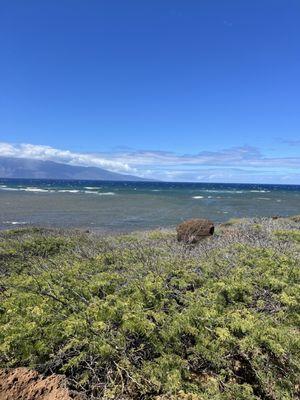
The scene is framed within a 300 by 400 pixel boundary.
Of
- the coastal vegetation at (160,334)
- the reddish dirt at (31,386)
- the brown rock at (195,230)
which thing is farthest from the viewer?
the brown rock at (195,230)

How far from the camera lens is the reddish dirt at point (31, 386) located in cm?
347

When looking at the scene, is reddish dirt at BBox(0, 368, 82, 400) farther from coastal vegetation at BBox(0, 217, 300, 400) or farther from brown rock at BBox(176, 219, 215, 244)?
brown rock at BBox(176, 219, 215, 244)

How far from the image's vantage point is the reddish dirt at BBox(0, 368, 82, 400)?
11.4 feet

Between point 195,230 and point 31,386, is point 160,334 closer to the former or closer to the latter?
point 31,386

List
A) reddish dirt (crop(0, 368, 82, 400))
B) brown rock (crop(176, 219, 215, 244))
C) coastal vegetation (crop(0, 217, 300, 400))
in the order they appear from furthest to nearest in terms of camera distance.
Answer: brown rock (crop(176, 219, 215, 244)), coastal vegetation (crop(0, 217, 300, 400)), reddish dirt (crop(0, 368, 82, 400))

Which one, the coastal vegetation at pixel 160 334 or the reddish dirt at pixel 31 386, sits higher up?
the coastal vegetation at pixel 160 334

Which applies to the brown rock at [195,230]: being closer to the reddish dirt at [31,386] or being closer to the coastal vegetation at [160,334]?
the coastal vegetation at [160,334]

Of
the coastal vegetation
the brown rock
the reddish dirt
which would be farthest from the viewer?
the brown rock

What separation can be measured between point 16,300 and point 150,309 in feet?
5.88

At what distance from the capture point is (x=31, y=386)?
3607 mm

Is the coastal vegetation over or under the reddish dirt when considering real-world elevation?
over

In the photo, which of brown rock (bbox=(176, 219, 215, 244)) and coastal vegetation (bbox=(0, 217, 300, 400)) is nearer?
coastal vegetation (bbox=(0, 217, 300, 400))

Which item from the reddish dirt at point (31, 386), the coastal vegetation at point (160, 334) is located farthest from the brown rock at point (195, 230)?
the reddish dirt at point (31, 386)

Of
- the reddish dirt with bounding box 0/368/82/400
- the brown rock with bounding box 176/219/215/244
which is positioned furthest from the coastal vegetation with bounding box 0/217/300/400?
the brown rock with bounding box 176/219/215/244
